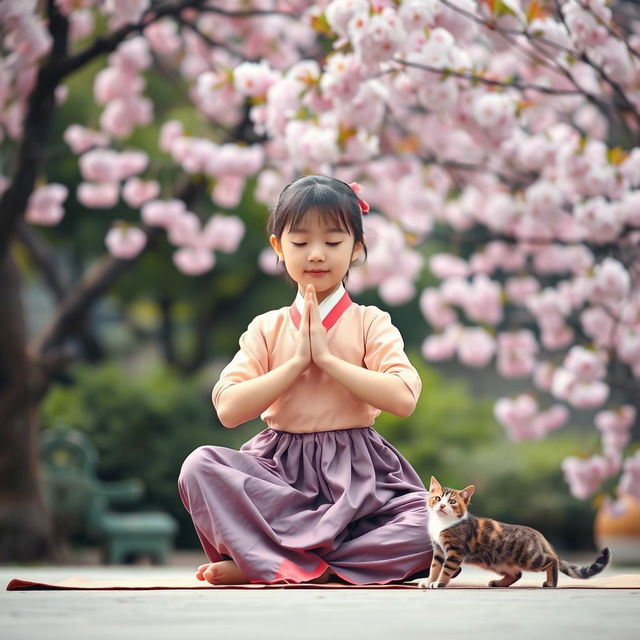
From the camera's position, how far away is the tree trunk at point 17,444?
896cm

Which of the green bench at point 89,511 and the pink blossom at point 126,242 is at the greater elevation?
the pink blossom at point 126,242

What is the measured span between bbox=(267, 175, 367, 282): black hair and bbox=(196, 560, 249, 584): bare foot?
103 centimetres

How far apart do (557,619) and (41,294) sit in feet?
55.2

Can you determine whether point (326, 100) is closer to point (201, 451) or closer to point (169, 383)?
point (201, 451)

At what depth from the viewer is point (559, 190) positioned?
7.52 m

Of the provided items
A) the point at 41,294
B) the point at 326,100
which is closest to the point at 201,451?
the point at 326,100

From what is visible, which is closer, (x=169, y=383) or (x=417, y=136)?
(x=417, y=136)

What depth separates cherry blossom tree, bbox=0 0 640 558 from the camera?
6.17 meters

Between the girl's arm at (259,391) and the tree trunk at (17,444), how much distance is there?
17.6 feet

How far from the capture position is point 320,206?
396 cm

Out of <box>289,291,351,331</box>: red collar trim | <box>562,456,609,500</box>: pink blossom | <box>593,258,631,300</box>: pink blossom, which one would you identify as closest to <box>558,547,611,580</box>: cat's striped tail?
<box>289,291,351,331</box>: red collar trim

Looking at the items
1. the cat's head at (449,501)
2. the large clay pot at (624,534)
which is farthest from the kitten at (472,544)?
the large clay pot at (624,534)

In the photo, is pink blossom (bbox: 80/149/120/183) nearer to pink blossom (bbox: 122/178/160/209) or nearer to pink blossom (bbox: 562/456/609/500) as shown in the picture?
pink blossom (bbox: 122/178/160/209)

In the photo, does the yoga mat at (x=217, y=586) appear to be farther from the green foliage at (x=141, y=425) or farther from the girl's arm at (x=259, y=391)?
the green foliage at (x=141, y=425)
